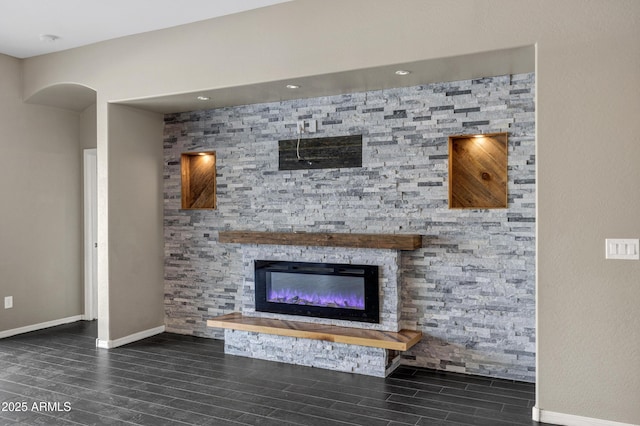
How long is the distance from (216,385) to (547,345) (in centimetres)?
239

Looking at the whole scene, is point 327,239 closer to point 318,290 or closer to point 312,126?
point 318,290

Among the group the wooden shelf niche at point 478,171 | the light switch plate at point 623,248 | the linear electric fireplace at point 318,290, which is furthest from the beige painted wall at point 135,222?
the light switch plate at point 623,248

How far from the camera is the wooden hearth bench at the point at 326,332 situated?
13.2 ft

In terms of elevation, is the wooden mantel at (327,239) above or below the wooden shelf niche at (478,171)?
below

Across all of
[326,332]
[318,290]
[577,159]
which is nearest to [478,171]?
[577,159]

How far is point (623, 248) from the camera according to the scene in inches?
120

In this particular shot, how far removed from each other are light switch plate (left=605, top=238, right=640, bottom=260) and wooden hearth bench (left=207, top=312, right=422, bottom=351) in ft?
5.29

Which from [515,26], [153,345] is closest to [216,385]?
[153,345]

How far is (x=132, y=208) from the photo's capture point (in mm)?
5273

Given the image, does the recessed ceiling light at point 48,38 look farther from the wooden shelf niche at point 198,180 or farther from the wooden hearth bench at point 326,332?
the wooden hearth bench at point 326,332

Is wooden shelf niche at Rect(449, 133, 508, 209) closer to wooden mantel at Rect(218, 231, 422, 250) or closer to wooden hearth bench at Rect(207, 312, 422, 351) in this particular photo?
wooden mantel at Rect(218, 231, 422, 250)

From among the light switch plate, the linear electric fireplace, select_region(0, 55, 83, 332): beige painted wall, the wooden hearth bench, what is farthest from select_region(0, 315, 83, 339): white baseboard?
the light switch plate

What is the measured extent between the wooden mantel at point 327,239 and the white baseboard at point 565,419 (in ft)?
4.88

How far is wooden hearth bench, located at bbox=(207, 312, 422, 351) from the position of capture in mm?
4023
